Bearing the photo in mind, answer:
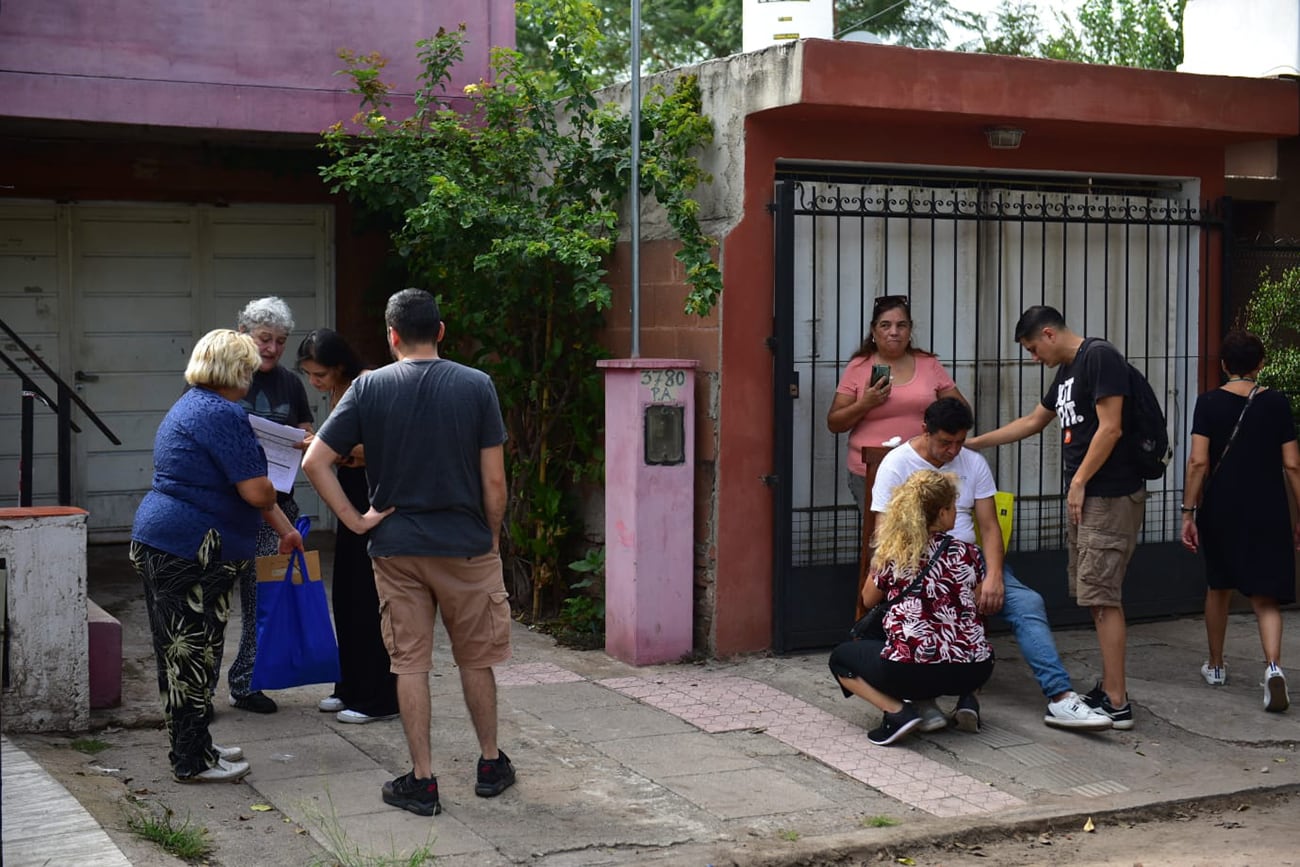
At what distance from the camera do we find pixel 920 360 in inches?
290

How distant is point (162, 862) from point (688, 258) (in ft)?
12.7

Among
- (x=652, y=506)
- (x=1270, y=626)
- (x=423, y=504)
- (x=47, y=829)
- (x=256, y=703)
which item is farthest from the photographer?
(x=652, y=506)

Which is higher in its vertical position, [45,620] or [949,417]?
[949,417]

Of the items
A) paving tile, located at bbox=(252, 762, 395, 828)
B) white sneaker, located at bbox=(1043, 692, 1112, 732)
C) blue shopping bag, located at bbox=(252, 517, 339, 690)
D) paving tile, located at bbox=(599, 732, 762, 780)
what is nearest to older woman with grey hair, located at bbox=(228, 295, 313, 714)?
blue shopping bag, located at bbox=(252, 517, 339, 690)

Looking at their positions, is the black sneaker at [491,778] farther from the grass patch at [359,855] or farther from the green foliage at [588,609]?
the green foliage at [588,609]

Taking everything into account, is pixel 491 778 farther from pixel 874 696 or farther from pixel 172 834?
pixel 874 696

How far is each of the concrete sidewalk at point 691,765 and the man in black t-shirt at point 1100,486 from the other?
1.23 feet

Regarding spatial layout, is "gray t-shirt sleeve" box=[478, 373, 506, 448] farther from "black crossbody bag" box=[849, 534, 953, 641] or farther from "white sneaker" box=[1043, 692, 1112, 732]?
"white sneaker" box=[1043, 692, 1112, 732]

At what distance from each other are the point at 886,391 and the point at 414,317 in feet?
9.05

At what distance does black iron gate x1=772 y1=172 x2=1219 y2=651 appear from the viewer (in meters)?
7.67

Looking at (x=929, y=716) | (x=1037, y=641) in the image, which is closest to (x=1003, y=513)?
(x=1037, y=641)

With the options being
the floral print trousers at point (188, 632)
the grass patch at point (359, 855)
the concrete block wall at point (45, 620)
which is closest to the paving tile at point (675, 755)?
the grass patch at point (359, 855)

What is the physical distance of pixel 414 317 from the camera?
524cm

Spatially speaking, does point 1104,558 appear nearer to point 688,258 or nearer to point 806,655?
point 806,655
